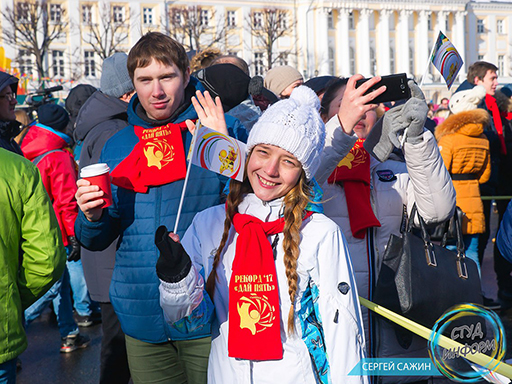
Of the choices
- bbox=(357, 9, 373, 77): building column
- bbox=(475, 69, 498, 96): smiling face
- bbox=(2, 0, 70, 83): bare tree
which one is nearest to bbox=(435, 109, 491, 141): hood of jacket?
bbox=(475, 69, 498, 96): smiling face

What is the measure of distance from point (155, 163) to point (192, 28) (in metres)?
52.3

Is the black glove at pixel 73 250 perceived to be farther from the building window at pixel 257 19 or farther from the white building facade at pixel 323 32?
the building window at pixel 257 19

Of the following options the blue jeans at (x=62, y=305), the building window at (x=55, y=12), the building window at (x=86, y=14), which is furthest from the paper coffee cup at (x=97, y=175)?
the building window at (x=86, y=14)

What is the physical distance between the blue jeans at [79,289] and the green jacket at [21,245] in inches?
136

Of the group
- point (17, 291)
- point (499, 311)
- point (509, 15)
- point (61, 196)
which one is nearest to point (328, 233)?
point (17, 291)

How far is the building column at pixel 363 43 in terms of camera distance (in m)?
72.9

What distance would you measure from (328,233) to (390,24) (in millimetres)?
78227

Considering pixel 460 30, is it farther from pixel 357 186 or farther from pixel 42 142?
pixel 357 186

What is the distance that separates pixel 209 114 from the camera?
Result: 8.93 ft

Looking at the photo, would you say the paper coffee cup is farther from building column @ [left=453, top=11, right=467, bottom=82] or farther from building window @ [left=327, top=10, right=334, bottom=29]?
building column @ [left=453, top=11, right=467, bottom=82]

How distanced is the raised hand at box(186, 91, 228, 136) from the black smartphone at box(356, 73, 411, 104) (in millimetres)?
608

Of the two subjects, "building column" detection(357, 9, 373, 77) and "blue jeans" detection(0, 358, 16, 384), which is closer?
"blue jeans" detection(0, 358, 16, 384)

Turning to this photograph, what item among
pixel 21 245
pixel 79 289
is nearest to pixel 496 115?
pixel 79 289

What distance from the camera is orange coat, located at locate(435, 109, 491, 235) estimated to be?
566 cm
